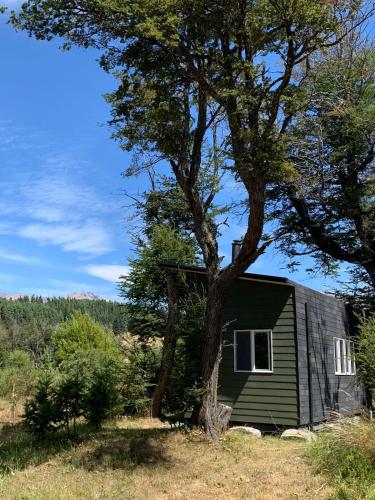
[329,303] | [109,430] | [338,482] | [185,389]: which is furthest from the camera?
[329,303]

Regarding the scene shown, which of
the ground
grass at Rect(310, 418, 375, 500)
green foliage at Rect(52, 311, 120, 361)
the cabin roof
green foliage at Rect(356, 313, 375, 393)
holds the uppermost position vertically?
the cabin roof

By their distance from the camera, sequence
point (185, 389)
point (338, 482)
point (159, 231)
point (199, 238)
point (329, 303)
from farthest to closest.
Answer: point (159, 231) → point (329, 303) → point (199, 238) → point (185, 389) → point (338, 482)

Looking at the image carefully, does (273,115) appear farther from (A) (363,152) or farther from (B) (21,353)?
(B) (21,353)

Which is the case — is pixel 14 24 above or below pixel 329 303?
above

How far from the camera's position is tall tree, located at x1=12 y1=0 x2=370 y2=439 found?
8.34 m

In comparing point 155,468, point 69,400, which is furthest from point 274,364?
point 155,468

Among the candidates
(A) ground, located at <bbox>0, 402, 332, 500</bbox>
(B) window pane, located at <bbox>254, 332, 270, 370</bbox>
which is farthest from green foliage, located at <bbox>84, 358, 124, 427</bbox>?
(B) window pane, located at <bbox>254, 332, 270, 370</bbox>

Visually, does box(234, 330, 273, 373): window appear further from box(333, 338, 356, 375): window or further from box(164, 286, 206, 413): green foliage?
box(333, 338, 356, 375): window

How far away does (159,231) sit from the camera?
18.2 meters

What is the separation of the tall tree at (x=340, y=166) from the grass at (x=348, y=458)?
795 centimetres

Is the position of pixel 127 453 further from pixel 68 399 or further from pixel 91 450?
pixel 68 399

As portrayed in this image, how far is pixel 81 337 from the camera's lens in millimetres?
21766

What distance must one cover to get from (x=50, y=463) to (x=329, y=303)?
1056 centimetres

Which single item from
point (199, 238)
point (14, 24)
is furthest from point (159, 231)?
point (14, 24)
